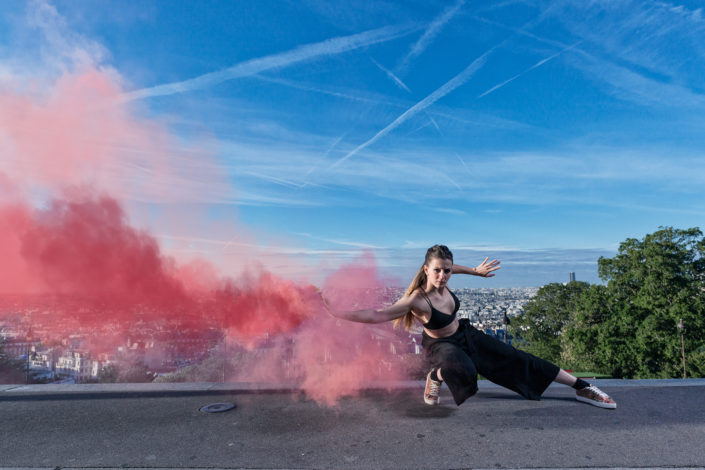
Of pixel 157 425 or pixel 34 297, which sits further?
pixel 34 297

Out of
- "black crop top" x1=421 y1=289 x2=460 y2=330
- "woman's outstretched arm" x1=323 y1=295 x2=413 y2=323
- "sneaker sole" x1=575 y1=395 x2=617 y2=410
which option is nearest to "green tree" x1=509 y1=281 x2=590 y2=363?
Answer: "sneaker sole" x1=575 y1=395 x2=617 y2=410

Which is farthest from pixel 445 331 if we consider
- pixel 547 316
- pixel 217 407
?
pixel 547 316

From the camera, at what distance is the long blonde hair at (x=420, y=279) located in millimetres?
4836

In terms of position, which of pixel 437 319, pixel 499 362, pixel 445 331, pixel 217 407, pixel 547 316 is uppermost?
pixel 437 319

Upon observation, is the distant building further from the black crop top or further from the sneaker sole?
the sneaker sole

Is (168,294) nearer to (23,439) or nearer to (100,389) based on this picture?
(100,389)

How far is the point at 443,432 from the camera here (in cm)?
423

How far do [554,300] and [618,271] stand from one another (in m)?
9.53

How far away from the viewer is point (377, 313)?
4.61 m

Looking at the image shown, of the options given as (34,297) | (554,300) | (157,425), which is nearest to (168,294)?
(34,297)

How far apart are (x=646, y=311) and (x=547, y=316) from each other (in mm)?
11659

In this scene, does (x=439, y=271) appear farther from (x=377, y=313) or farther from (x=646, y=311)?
(x=646, y=311)

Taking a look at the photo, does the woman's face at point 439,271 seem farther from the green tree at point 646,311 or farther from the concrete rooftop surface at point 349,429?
the green tree at point 646,311

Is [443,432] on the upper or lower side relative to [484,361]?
lower
